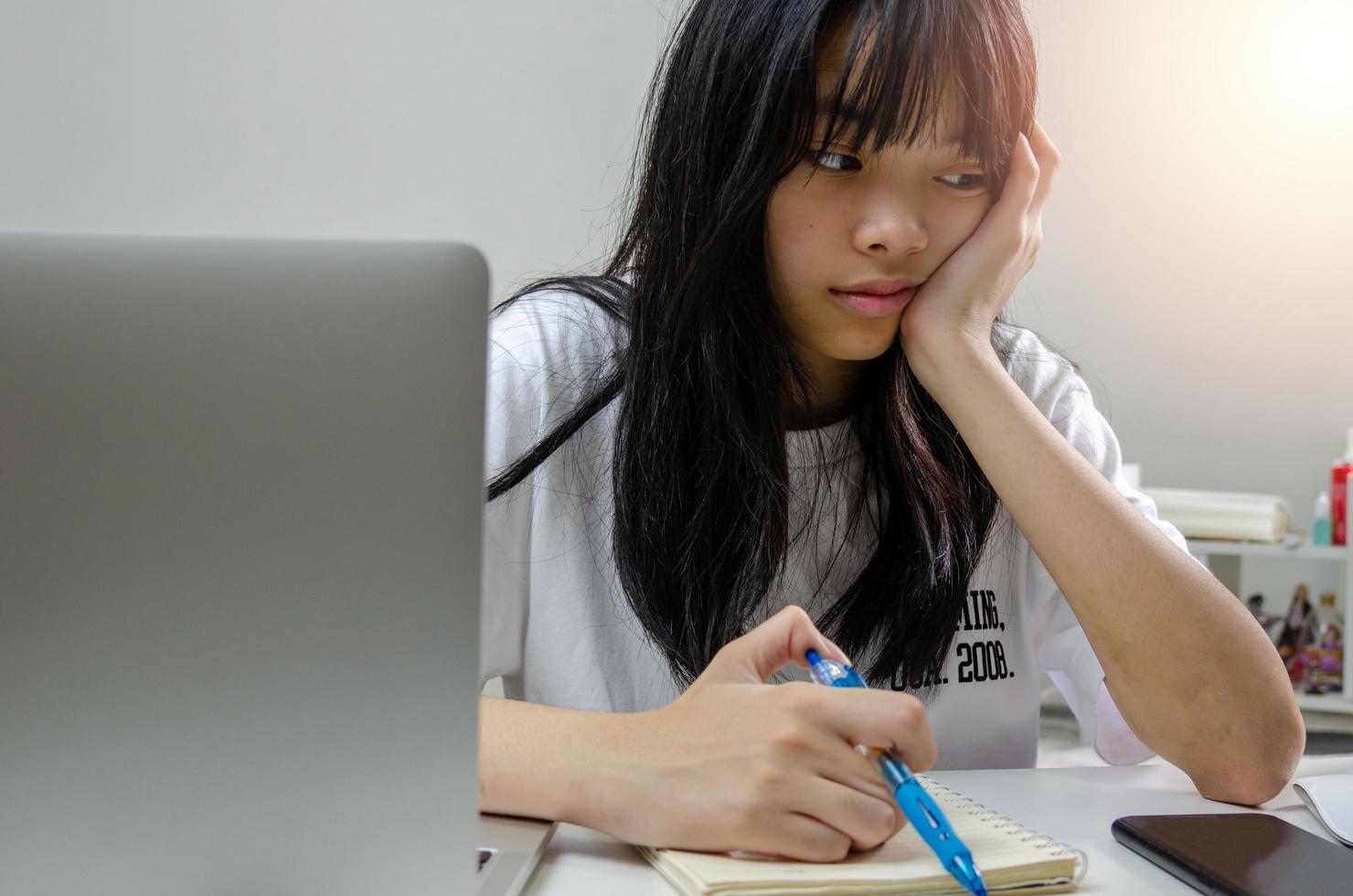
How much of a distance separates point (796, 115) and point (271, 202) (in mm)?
2302

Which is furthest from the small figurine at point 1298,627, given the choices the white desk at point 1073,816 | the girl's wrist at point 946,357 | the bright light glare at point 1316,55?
the girl's wrist at point 946,357

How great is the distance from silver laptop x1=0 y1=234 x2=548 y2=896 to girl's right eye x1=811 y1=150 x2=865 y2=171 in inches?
22.8

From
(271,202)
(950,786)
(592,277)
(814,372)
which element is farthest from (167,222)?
(950,786)

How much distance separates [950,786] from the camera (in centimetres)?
83

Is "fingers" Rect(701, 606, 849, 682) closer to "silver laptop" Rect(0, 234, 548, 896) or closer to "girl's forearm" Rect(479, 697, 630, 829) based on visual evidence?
"girl's forearm" Rect(479, 697, 630, 829)

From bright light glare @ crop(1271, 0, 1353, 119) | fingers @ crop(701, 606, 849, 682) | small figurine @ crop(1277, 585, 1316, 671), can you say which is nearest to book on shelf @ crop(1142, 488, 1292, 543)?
small figurine @ crop(1277, 585, 1316, 671)

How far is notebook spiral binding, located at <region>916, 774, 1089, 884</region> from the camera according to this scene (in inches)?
24.8

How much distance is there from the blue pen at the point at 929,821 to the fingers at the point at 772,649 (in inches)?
2.9

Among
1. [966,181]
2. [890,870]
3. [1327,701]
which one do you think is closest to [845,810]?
[890,870]

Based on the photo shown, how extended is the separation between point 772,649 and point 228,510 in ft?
1.17

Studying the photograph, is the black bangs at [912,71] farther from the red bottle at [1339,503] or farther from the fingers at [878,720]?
the red bottle at [1339,503]

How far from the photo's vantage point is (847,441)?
115 cm

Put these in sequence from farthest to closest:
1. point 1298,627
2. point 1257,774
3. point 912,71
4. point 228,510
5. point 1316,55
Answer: point 1316,55 → point 1298,627 → point 912,71 → point 1257,774 → point 228,510

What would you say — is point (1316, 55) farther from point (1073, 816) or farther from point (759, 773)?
point (759, 773)
